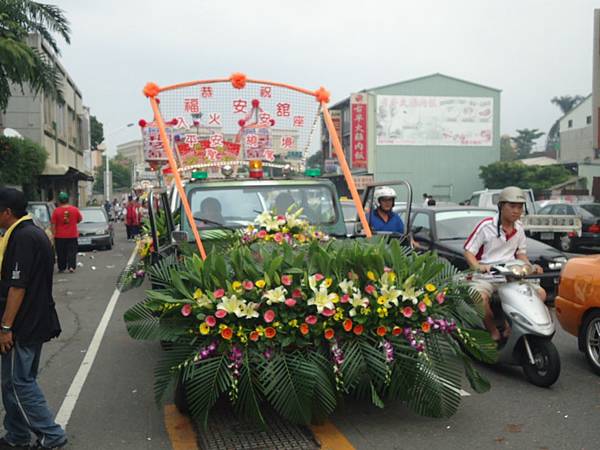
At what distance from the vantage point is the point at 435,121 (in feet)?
171

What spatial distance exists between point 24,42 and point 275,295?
44.8 feet

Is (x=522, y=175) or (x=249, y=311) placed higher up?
(x=522, y=175)

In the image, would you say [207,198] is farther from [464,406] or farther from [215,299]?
[464,406]

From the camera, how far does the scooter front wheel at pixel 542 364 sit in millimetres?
5802

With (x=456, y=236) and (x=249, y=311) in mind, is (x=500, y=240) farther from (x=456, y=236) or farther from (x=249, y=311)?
(x=456, y=236)

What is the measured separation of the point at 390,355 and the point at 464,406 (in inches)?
46.9

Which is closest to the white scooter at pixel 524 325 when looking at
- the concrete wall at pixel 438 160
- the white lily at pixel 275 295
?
the white lily at pixel 275 295

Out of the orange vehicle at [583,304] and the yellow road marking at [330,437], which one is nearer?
the yellow road marking at [330,437]

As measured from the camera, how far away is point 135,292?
506 inches

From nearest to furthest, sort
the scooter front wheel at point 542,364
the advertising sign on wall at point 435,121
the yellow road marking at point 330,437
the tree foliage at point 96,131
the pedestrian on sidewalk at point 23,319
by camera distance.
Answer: the pedestrian on sidewalk at point 23,319
the yellow road marking at point 330,437
the scooter front wheel at point 542,364
the advertising sign on wall at point 435,121
the tree foliage at point 96,131

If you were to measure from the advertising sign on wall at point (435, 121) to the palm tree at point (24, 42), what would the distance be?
33272 mm

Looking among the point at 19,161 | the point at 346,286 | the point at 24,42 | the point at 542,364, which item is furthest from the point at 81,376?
the point at 19,161

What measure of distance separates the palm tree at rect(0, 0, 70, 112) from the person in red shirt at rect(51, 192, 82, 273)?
294 cm

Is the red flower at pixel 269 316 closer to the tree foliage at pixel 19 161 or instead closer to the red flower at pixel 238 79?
the red flower at pixel 238 79
